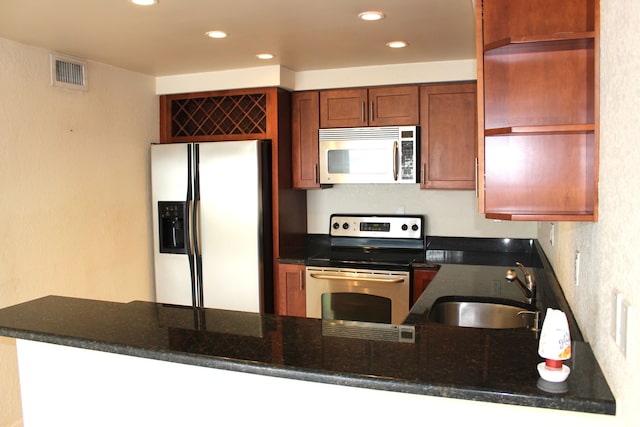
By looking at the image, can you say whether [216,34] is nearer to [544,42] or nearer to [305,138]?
[305,138]

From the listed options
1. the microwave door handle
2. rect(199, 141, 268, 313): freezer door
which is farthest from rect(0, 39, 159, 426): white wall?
the microwave door handle

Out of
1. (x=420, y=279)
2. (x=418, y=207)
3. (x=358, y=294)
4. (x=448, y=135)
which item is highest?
(x=448, y=135)

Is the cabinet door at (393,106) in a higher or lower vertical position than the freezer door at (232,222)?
higher

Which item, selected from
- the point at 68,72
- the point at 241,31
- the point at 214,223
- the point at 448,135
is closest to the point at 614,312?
the point at 241,31

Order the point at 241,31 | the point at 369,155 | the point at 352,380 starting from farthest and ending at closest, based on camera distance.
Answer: the point at 369,155 → the point at 241,31 → the point at 352,380

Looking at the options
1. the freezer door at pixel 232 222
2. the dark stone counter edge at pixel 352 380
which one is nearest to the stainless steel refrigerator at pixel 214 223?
the freezer door at pixel 232 222

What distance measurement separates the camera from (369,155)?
407cm

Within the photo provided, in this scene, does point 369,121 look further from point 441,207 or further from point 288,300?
point 288,300

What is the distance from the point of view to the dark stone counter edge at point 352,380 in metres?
1.22

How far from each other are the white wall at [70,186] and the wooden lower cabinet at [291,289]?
99 centimetres

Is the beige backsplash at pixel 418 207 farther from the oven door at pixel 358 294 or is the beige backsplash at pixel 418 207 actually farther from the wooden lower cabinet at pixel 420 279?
the oven door at pixel 358 294

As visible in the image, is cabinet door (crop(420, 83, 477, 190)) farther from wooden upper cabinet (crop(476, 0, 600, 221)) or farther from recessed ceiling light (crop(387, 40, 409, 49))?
wooden upper cabinet (crop(476, 0, 600, 221))

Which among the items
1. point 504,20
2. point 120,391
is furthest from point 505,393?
point 120,391

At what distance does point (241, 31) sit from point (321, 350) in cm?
202
